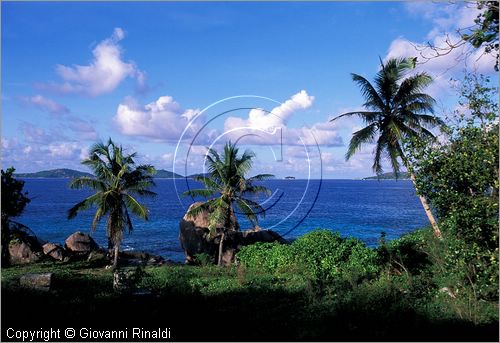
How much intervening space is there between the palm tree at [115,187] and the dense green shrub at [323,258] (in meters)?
8.94

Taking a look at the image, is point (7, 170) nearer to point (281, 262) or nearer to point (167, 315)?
point (167, 315)

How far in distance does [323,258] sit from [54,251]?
20.8 m

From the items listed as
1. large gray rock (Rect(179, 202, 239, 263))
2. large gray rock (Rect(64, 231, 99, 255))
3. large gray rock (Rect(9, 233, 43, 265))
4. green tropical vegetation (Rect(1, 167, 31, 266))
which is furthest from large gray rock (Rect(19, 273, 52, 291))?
large gray rock (Rect(179, 202, 239, 263))

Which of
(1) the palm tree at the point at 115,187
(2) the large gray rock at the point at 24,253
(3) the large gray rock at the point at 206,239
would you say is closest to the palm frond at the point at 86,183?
(1) the palm tree at the point at 115,187

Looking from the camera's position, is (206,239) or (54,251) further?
(206,239)

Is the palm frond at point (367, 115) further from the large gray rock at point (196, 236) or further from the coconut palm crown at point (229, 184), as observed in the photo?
the large gray rock at point (196, 236)

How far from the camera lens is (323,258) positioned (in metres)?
19.4

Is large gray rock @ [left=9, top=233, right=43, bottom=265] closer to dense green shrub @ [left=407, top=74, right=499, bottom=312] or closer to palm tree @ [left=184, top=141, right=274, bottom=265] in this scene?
palm tree @ [left=184, top=141, right=274, bottom=265]

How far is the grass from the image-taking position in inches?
392

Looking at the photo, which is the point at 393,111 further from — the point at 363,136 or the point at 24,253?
the point at 24,253

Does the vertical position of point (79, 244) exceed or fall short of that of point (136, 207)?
it falls short

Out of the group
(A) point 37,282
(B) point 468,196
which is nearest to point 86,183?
(A) point 37,282

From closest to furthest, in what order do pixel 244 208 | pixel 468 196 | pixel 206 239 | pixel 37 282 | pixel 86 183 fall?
pixel 468 196
pixel 37 282
pixel 86 183
pixel 244 208
pixel 206 239

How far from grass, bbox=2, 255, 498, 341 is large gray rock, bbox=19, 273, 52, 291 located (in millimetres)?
298
